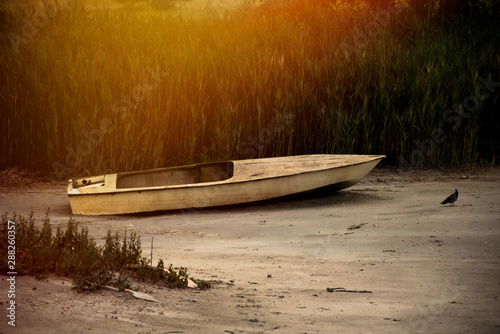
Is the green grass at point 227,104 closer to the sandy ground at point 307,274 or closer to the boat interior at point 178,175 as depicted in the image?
the boat interior at point 178,175

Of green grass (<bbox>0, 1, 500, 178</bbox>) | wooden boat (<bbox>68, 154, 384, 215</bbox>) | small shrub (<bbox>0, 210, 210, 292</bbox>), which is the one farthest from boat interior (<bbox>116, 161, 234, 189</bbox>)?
small shrub (<bbox>0, 210, 210, 292</bbox>)

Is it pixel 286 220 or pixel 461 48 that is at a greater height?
pixel 461 48

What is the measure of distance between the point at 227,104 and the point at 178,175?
155cm

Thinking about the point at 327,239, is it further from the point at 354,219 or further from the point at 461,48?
the point at 461,48

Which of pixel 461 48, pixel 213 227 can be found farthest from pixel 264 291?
pixel 461 48

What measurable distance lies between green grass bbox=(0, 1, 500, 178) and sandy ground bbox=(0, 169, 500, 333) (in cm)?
202

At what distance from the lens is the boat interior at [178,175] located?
24.3ft

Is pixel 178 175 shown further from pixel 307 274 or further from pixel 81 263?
pixel 81 263

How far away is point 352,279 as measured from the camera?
12.0 ft

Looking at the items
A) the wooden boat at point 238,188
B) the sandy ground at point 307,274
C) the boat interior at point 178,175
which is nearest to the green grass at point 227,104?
the boat interior at point 178,175

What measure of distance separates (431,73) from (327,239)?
5.10 metres

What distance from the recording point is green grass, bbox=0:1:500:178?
8555 mm

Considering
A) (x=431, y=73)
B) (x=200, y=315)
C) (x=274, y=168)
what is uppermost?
(x=431, y=73)

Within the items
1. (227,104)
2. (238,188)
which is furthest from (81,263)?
(227,104)
